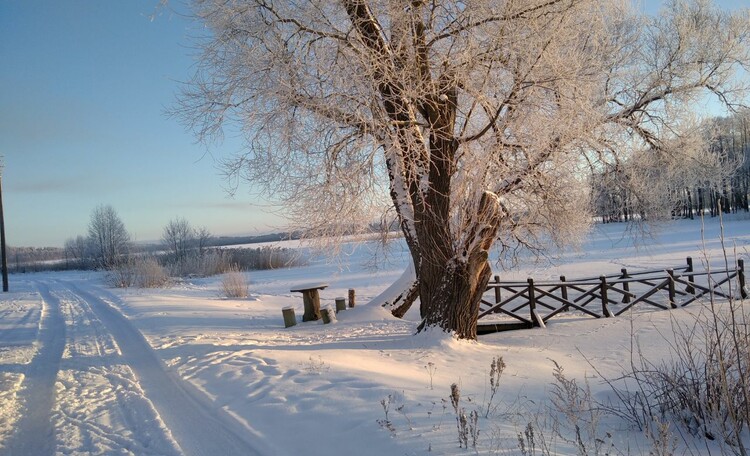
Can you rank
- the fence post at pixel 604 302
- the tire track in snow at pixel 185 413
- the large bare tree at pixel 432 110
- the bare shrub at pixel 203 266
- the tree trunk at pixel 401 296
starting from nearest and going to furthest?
the tire track in snow at pixel 185 413, the large bare tree at pixel 432 110, the fence post at pixel 604 302, the tree trunk at pixel 401 296, the bare shrub at pixel 203 266

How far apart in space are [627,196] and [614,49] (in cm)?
336

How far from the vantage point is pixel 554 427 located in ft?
13.1

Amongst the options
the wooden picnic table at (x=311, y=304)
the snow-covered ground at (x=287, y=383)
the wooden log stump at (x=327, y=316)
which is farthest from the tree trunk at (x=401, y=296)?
the wooden picnic table at (x=311, y=304)

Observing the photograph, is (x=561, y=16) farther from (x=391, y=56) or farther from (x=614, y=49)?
(x=614, y=49)

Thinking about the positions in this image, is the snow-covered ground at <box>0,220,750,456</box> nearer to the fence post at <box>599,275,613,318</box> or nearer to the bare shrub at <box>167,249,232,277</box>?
the fence post at <box>599,275,613,318</box>

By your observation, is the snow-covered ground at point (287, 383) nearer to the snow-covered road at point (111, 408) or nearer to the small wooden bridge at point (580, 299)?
the snow-covered road at point (111, 408)

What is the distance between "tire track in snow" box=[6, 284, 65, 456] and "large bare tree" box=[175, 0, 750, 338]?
395 cm

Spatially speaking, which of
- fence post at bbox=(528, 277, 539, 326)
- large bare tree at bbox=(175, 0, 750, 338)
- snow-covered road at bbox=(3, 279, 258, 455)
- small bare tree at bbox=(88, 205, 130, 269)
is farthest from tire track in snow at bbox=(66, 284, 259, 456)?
small bare tree at bbox=(88, 205, 130, 269)

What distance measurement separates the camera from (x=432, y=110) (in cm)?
785

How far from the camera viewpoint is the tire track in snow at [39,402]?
13.8 feet

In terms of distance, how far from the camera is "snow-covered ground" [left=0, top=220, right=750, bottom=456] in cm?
400

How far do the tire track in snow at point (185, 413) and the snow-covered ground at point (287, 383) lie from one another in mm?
20

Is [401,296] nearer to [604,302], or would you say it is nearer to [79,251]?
[604,302]

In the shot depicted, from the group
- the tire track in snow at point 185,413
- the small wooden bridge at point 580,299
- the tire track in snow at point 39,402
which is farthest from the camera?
the small wooden bridge at point 580,299
